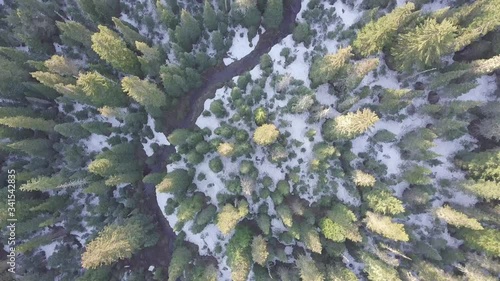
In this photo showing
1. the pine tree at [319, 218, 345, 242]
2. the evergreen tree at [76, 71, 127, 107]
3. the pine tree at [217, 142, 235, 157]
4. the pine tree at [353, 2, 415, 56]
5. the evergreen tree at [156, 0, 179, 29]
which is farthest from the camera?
the evergreen tree at [156, 0, 179, 29]

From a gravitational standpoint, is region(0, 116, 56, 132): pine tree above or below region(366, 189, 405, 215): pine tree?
above

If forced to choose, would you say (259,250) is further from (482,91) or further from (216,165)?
(482,91)

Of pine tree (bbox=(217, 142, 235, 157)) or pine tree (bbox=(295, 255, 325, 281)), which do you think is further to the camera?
pine tree (bbox=(217, 142, 235, 157))

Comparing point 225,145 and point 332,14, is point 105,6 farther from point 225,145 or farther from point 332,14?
point 332,14

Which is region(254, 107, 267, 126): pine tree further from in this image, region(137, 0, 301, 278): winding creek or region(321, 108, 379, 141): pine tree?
region(137, 0, 301, 278): winding creek

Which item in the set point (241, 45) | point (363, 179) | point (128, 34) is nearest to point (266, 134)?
point (363, 179)

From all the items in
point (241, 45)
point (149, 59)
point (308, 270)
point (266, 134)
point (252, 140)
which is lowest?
point (308, 270)

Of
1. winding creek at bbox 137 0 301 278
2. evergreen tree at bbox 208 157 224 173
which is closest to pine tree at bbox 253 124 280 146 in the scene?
evergreen tree at bbox 208 157 224 173

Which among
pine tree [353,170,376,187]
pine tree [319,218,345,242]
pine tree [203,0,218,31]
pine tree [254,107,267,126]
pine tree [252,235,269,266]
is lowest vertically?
pine tree [319,218,345,242]

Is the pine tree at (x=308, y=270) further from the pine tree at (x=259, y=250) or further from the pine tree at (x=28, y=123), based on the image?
the pine tree at (x=28, y=123)
